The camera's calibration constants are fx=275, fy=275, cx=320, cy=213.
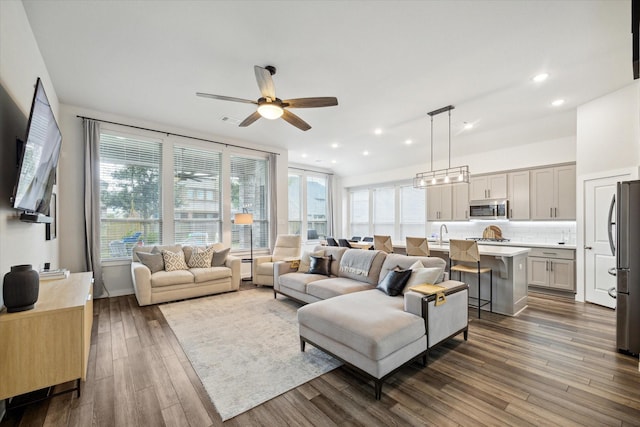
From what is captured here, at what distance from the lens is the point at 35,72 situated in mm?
2875

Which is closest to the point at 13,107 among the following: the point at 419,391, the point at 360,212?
the point at 419,391

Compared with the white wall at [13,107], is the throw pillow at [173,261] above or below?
below

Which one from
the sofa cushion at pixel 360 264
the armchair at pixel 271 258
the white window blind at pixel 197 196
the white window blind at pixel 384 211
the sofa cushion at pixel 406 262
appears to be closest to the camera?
the sofa cushion at pixel 406 262

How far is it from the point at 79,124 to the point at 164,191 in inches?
63.7

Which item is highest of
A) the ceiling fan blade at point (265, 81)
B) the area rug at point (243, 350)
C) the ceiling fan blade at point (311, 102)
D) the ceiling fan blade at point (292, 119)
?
the ceiling fan blade at point (265, 81)

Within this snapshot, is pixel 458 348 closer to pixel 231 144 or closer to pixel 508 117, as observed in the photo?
pixel 508 117

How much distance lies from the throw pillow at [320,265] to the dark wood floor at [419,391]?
1927 millimetres

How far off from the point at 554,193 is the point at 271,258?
215 inches

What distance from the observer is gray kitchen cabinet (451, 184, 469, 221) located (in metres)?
6.16

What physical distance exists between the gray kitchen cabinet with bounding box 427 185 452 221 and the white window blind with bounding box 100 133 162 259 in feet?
19.7

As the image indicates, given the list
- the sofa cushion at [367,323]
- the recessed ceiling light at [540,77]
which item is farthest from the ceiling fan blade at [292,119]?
the recessed ceiling light at [540,77]

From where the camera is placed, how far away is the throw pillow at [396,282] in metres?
3.06

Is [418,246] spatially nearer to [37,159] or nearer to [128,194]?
[37,159]

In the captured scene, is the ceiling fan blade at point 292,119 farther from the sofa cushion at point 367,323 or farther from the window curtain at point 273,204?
the window curtain at point 273,204
